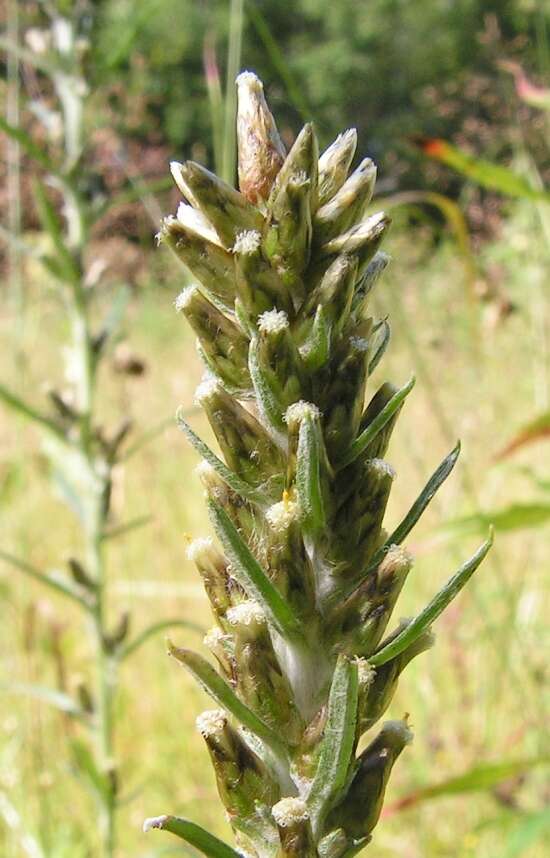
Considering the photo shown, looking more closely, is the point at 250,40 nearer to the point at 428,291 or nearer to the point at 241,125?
the point at 428,291

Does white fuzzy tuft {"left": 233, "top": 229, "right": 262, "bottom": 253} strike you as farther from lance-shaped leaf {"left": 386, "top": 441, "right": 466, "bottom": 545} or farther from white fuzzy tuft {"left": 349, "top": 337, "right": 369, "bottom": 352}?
lance-shaped leaf {"left": 386, "top": 441, "right": 466, "bottom": 545}

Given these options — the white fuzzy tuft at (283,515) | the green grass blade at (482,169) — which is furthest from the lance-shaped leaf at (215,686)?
the green grass blade at (482,169)

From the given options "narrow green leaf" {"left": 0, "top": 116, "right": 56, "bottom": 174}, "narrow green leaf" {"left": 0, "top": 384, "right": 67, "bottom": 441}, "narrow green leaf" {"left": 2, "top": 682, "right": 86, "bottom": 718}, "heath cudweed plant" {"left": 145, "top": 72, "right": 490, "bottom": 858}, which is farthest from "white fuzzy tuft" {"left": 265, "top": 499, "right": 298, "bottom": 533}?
"narrow green leaf" {"left": 2, "top": 682, "right": 86, "bottom": 718}

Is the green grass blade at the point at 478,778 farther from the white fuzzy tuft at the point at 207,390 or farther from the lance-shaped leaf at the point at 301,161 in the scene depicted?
the lance-shaped leaf at the point at 301,161

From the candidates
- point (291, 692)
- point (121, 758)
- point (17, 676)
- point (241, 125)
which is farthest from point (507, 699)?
point (241, 125)

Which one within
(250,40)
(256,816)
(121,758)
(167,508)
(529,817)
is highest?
(250,40)

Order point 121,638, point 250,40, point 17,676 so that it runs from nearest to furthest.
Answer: point 121,638
point 17,676
point 250,40
